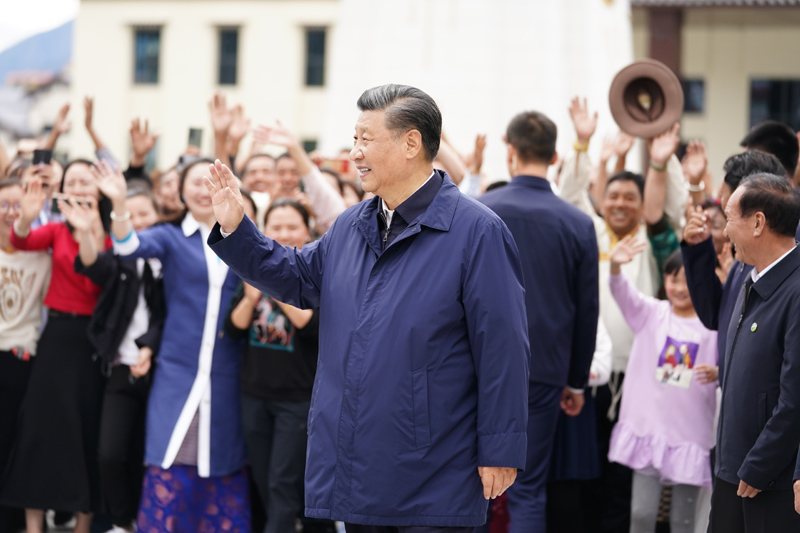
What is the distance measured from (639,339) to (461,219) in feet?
7.04

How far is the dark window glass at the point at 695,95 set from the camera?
998 inches

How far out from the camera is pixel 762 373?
11.7 feet

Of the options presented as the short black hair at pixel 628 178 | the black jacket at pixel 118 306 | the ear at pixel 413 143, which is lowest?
the black jacket at pixel 118 306

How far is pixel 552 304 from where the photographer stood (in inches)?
181

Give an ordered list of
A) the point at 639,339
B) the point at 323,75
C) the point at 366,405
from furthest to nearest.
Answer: the point at 323,75 < the point at 639,339 < the point at 366,405

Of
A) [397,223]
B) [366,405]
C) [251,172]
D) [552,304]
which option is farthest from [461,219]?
[251,172]

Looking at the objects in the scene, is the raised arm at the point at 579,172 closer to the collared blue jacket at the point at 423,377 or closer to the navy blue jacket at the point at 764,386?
the navy blue jacket at the point at 764,386

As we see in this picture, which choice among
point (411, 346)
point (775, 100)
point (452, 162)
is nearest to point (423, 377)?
point (411, 346)

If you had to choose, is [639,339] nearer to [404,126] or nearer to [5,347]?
[404,126]

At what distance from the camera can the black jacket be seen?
5.18m

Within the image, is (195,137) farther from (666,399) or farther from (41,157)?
(666,399)

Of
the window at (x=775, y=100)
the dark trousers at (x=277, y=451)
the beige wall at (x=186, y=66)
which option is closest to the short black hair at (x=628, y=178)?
the dark trousers at (x=277, y=451)

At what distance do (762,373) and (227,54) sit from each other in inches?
1079

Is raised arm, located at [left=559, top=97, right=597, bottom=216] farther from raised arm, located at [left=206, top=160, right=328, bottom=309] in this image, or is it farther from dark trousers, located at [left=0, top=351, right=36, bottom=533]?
dark trousers, located at [left=0, top=351, right=36, bottom=533]
